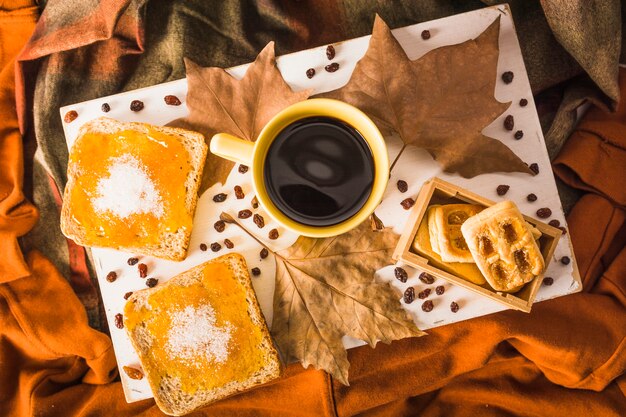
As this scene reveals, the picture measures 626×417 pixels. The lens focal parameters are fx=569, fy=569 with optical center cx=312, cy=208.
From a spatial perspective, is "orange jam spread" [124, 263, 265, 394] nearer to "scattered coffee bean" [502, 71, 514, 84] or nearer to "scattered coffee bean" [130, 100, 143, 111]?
"scattered coffee bean" [130, 100, 143, 111]

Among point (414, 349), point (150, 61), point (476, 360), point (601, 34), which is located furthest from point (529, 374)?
point (150, 61)

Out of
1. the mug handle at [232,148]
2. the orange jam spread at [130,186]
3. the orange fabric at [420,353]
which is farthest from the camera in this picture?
the orange fabric at [420,353]

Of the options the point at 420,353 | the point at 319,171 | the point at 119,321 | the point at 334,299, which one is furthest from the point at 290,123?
the point at 420,353

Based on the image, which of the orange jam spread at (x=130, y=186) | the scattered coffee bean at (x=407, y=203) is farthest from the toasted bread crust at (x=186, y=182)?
the scattered coffee bean at (x=407, y=203)

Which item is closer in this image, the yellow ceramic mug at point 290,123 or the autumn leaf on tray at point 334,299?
the yellow ceramic mug at point 290,123

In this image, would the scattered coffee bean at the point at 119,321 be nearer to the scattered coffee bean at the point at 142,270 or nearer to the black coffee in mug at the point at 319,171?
the scattered coffee bean at the point at 142,270

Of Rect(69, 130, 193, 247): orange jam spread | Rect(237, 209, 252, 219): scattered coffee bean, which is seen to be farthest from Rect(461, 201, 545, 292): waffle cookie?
Rect(69, 130, 193, 247): orange jam spread

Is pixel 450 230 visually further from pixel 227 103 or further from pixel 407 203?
pixel 227 103
